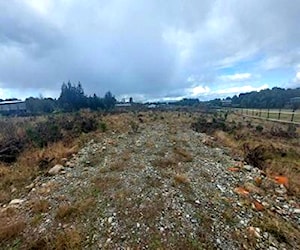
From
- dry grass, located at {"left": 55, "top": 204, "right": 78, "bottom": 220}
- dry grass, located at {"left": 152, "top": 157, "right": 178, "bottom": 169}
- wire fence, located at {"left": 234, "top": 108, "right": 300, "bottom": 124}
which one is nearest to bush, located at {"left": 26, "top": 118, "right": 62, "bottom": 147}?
dry grass, located at {"left": 152, "top": 157, "right": 178, "bottom": 169}

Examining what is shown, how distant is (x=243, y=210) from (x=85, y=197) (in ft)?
14.2

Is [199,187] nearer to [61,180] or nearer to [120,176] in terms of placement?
[120,176]

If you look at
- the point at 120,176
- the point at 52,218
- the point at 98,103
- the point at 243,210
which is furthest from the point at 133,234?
the point at 98,103

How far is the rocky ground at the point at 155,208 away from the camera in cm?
482

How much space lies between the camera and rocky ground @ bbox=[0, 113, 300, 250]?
4.82 m

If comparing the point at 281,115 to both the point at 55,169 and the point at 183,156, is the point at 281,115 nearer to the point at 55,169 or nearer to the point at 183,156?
the point at 183,156

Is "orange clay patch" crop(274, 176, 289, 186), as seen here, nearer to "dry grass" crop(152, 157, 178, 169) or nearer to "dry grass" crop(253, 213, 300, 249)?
"dry grass" crop(253, 213, 300, 249)

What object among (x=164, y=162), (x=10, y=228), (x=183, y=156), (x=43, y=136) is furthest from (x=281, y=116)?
(x=10, y=228)

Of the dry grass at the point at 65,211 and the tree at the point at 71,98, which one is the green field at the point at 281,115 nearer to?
the dry grass at the point at 65,211

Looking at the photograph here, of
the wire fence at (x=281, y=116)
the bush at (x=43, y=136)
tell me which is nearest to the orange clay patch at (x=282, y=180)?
the bush at (x=43, y=136)

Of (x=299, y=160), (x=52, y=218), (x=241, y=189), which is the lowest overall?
(x=299, y=160)

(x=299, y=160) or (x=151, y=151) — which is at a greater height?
(x=151, y=151)

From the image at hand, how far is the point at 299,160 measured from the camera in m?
12.4

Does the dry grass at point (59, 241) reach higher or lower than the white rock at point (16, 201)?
higher
